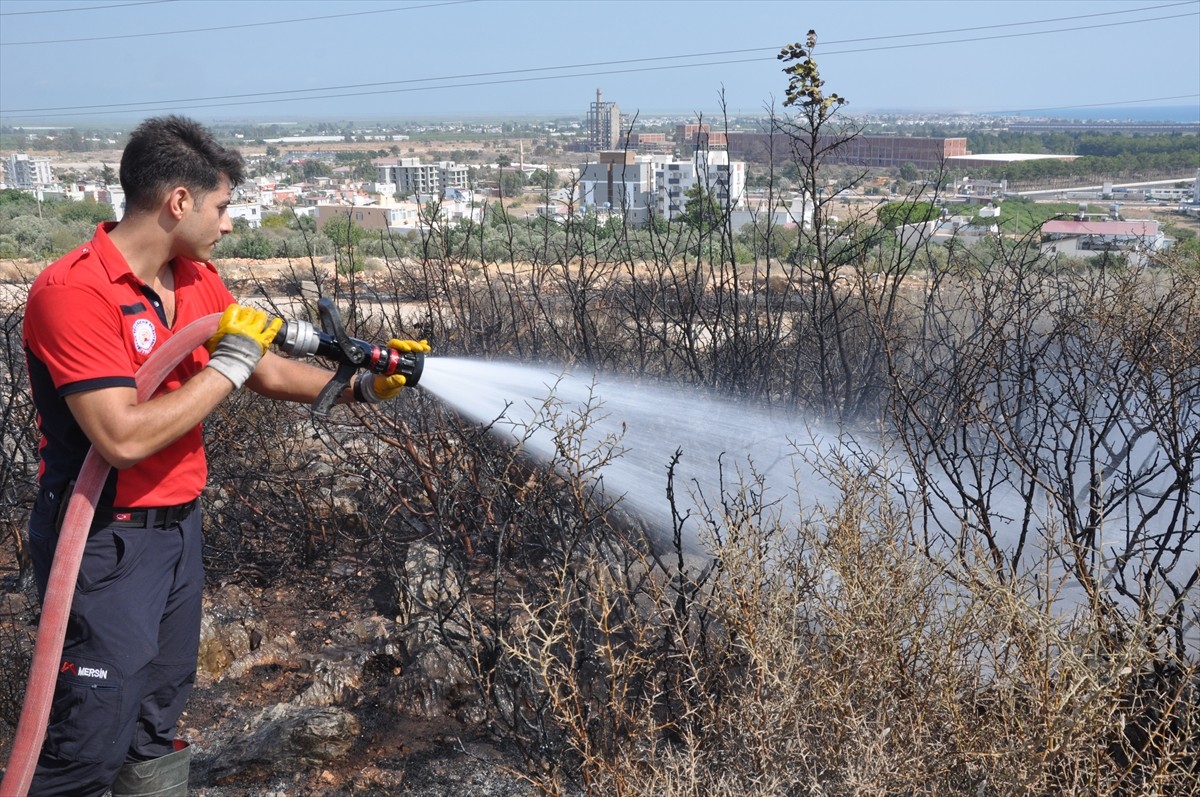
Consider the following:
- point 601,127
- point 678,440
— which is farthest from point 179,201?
point 601,127

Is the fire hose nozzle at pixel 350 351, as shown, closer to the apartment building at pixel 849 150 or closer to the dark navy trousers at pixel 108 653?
the dark navy trousers at pixel 108 653

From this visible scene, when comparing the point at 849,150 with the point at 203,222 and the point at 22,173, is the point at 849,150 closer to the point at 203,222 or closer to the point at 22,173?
the point at 203,222

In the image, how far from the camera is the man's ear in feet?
7.47

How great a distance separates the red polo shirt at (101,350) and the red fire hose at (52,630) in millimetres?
102

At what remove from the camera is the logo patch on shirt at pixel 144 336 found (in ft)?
7.33

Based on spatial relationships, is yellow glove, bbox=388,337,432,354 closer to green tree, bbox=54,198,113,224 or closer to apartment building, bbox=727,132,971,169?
apartment building, bbox=727,132,971,169

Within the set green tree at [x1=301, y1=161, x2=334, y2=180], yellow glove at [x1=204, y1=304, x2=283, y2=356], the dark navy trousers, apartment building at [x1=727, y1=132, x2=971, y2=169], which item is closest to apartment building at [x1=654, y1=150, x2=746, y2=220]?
apartment building at [x1=727, y1=132, x2=971, y2=169]

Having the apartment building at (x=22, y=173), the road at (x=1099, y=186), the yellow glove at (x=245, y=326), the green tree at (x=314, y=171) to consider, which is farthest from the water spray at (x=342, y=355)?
the green tree at (x=314, y=171)

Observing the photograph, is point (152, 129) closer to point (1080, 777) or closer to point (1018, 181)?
point (1080, 777)

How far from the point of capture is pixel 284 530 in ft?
14.4

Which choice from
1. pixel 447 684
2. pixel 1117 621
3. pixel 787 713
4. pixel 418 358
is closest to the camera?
pixel 787 713

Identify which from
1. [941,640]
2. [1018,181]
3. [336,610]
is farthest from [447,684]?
[1018,181]

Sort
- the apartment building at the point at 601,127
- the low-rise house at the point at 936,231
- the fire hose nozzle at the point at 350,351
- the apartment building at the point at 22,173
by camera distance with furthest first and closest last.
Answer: the apartment building at the point at 22,173 → the apartment building at the point at 601,127 → the low-rise house at the point at 936,231 → the fire hose nozzle at the point at 350,351

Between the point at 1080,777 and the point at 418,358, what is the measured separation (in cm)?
185
